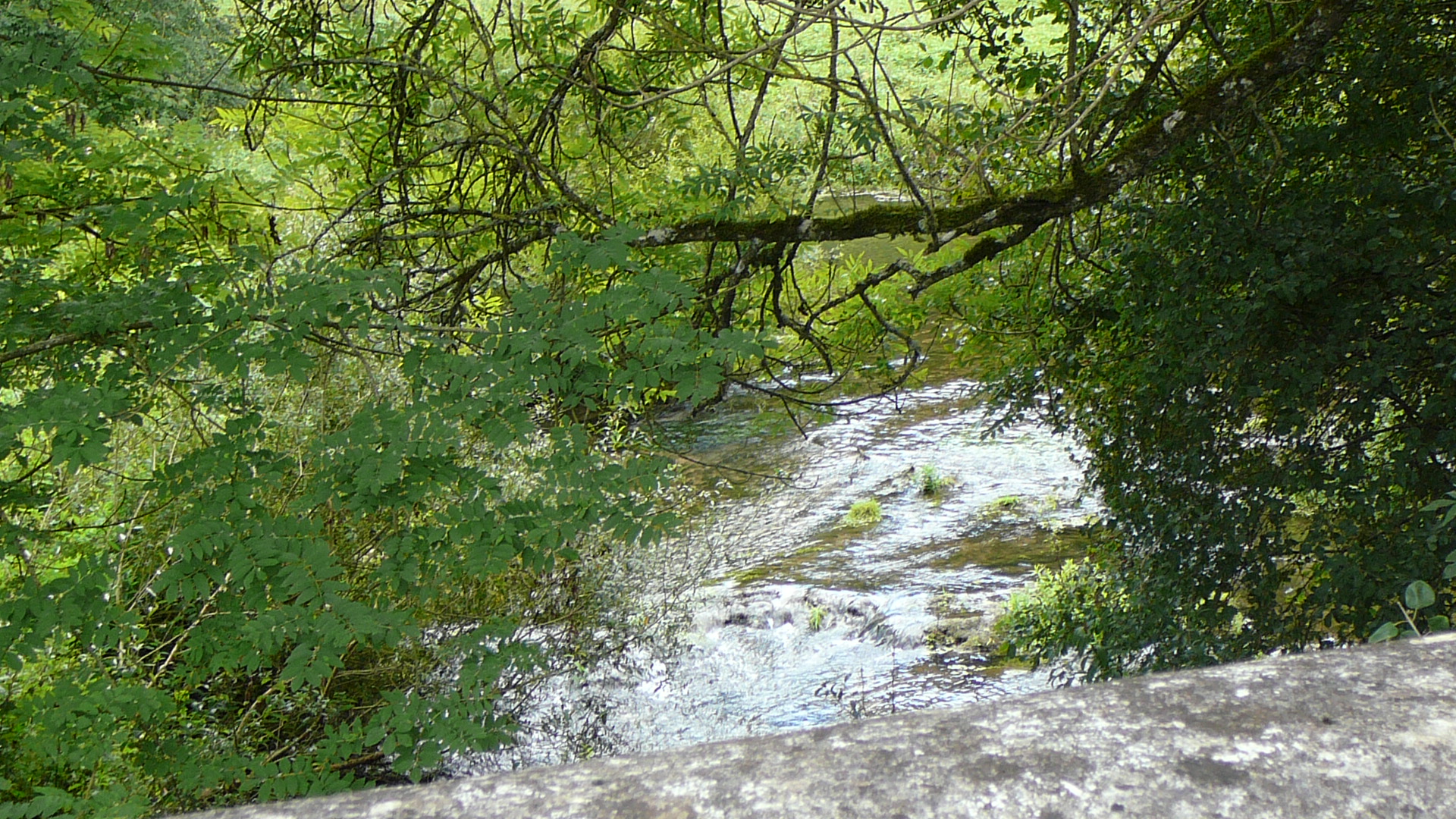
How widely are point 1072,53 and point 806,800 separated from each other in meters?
3.02

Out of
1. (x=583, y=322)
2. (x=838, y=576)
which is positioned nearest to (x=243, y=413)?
(x=583, y=322)

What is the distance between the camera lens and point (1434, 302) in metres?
3.55

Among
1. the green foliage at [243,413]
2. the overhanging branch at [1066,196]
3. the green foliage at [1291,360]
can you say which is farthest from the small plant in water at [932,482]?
the green foliage at [243,413]

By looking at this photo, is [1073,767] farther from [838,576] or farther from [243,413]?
[838,576]

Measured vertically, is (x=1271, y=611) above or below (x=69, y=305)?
below

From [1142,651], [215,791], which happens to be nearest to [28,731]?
[215,791]

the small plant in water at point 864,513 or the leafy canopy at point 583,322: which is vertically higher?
the leafy canopy at point 583,322

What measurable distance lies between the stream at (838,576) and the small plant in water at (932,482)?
→ 0.02m

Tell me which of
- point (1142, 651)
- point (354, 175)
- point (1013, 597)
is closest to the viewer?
point (1142, 651)

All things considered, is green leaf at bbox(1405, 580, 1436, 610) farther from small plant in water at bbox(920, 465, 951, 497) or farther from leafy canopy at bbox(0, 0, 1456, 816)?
small plant in water at bbox(920, 465, 951, 497)

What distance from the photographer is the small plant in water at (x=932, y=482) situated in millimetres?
9336

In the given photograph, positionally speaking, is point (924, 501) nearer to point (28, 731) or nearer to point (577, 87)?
point (577, 87)

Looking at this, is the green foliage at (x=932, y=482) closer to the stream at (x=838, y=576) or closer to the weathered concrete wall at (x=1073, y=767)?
the stream at (x=838, y=576)

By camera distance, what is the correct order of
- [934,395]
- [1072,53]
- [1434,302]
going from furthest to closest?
[934,395] < [1434,302] < [1072,53]
